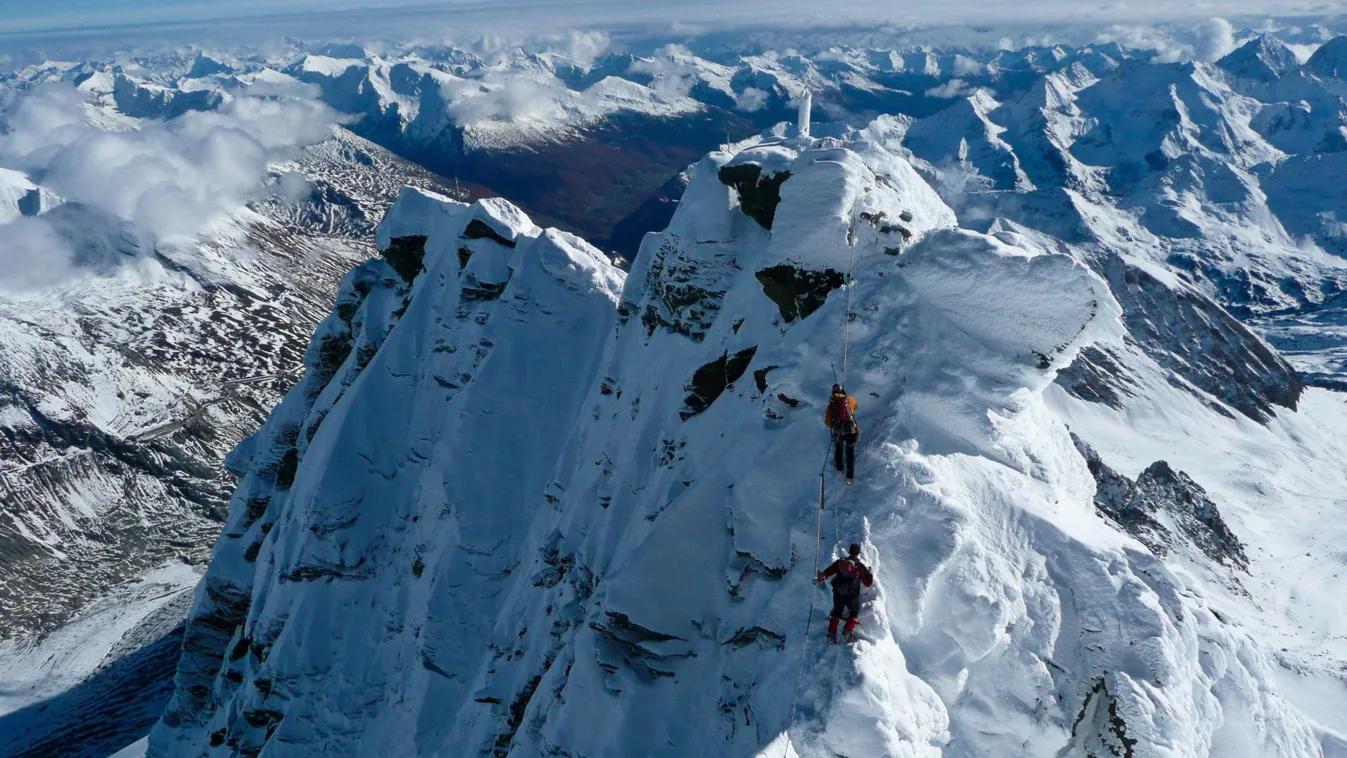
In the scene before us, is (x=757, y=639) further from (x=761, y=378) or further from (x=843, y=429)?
(x=761, y=378)

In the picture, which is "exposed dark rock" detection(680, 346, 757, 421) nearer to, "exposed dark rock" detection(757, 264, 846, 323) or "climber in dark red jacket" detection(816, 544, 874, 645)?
"exposed dark rock" detection(757, 264, 846, 323)

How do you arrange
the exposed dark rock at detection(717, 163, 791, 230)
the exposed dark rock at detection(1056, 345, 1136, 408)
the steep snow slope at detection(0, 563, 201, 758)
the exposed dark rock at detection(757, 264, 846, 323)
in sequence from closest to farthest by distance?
the exposed dark rock at detection(757, 264, 846, 323) < the exposed dark rock at detection(717, 163, 791, 230) < the steep snow slope at detection(0, 563, 201, 758) < the exposed dark rock at detection(1056, 345, 1136, 408)

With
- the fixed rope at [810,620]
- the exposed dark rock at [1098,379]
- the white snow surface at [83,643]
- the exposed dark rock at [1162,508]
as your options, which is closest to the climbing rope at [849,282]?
the fixed rope at [810,620]

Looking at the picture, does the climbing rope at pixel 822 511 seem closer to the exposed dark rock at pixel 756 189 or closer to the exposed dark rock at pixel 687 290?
the exposed dark rock at pixel 756 189

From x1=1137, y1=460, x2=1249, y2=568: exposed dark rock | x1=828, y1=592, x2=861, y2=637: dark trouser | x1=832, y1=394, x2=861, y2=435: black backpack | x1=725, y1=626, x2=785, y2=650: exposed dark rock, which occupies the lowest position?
x1=1137, y1=460, x2=1249, y2=568: exposed dark rock

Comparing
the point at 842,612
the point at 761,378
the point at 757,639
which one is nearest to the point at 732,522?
the point at 757,639

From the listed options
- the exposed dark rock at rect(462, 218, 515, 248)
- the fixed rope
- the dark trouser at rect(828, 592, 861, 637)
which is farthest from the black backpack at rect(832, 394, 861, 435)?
the exposed dark rock at rect(462, 218, 515, 248)

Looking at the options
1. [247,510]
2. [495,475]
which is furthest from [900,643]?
[247,510]
